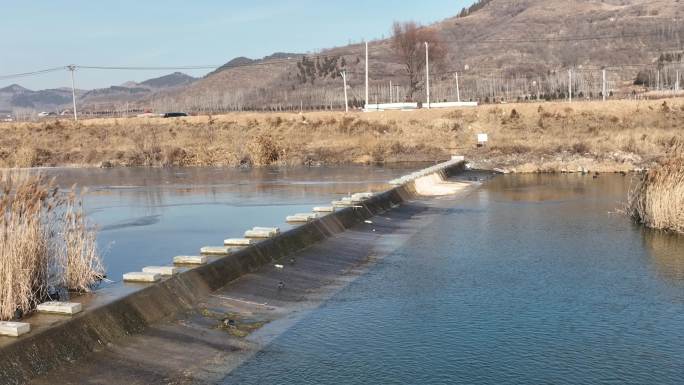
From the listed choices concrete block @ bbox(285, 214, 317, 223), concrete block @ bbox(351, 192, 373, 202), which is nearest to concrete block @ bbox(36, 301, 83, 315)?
concrete block @ bbox(285, 214, 317, 223)

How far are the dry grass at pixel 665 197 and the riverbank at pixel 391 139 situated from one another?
74.5 ft

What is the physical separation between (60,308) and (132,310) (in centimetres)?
112

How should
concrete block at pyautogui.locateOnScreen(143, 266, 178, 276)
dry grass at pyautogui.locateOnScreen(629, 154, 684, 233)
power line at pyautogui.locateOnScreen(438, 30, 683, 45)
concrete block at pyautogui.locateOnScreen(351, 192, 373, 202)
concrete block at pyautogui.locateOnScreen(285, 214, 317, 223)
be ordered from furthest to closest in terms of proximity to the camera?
power line at pyautogui.locateOnScreen(438, 30, 683, 45)
concrete block at pyautogui.locateOnScreen(351, 192, 373, 202)
dry grass at pyautogui.locateOnScreen(629, 154, 684, 233)
concrete block at pyautogui.locateOnScreen(285, 214, 317, 223)
concrete block at pyautogui.locateOnScreen(143, 266, 178, 276)

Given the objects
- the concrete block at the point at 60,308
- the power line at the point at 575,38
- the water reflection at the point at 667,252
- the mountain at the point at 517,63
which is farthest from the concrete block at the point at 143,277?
the power line at the point at 575,38

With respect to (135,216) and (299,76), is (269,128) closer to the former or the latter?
(135,216)

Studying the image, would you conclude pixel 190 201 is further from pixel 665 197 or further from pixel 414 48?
pixel 414 48

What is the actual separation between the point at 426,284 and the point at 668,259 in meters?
6.30

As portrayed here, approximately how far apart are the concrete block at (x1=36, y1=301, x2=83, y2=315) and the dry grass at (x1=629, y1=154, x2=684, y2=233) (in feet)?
53.2

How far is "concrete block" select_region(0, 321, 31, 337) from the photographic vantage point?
9406 mm

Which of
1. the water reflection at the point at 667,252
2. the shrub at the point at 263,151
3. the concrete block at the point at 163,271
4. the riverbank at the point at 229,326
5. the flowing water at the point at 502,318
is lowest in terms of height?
the water reflection at the point at 667,252

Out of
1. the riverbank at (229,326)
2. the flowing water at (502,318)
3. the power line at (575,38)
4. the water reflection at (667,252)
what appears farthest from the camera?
the power line at (575,38)

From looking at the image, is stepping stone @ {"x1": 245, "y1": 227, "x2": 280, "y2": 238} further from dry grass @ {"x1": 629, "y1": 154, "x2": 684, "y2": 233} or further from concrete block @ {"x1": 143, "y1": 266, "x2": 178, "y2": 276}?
dry grass @ {"x1": 629, "y1": 154, "x2": 684, "y2": 233}

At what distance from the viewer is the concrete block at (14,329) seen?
941 cm

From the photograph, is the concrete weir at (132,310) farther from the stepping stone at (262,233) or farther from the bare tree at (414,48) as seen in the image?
the bare tree at (414,48)
